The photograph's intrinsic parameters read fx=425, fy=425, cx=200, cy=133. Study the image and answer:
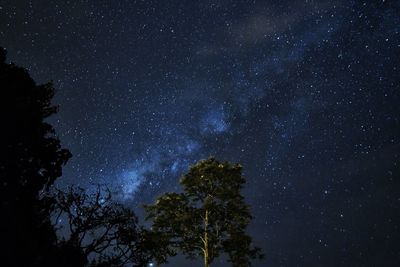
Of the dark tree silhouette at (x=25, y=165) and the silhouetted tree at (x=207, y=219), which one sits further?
the silhouetted tree at (x=207, y=219)

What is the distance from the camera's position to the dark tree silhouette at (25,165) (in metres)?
14.4

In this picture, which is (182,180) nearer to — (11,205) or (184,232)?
(184,232)

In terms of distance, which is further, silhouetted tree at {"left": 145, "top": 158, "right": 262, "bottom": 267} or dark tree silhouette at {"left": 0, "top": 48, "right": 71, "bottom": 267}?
silhouetted tree at {"left": 145, "top": 158, "right": 262, "bottom": 267}

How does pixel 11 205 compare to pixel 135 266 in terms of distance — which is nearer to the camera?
pixel 11 205

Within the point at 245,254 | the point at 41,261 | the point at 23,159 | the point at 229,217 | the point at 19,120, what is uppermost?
the point at 229,217

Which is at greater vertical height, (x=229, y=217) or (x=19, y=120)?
(x=229, y=217)

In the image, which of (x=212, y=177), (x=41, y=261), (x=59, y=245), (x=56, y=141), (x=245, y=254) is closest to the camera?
(x=41, y=261)

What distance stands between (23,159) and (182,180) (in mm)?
15971

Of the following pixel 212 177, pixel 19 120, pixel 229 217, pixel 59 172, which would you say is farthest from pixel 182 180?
pixel 19 120

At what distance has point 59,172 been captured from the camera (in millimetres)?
18000

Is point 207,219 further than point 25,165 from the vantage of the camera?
Yes

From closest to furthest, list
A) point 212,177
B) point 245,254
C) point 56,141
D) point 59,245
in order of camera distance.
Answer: point 59,245 → point 56,141 → point 245,254 → point 212,177

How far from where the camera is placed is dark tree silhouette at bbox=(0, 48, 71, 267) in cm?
1437

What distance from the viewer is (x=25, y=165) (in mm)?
16797
